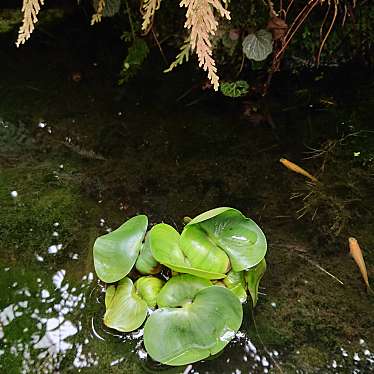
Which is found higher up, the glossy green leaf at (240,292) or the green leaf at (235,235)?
the green leaf at (235,235)

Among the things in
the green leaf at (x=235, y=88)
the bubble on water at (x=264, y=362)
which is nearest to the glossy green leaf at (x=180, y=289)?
the bubble on water at (x=264, y=362)

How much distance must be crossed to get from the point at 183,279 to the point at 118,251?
0.65 feet

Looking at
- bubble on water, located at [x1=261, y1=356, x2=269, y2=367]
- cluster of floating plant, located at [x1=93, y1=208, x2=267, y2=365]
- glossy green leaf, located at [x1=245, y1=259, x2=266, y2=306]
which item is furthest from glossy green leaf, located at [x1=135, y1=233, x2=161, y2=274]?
bubble on water, located at [x1=261, y1=356, x2=269, y2=367]

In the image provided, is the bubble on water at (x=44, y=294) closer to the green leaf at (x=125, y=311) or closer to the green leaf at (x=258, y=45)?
the green leaf at (x=125, y=311)

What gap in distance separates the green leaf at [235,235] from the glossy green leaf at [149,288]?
0.56 ft

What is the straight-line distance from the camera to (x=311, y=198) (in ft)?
5.36

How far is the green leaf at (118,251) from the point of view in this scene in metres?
1.35

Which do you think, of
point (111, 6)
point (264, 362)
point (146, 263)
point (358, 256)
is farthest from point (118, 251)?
point (111, 6)

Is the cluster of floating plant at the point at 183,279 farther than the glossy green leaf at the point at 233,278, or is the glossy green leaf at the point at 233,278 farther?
the glossy green leaf at the point at 233,278

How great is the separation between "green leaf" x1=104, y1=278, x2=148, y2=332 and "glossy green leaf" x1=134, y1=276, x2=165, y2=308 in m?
0.02

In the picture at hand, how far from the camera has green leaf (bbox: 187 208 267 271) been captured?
1343mm

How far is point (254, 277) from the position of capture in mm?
1373

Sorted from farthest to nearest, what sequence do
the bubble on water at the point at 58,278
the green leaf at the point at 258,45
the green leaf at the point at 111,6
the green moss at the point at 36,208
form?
the green leaf at the point at 111,6, the green leaf at the point at 258,45, the green moss at the point at 36,208, the bubble on water at the point at 58,278

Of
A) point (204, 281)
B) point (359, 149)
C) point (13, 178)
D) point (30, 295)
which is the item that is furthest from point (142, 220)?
point (359, 149)
